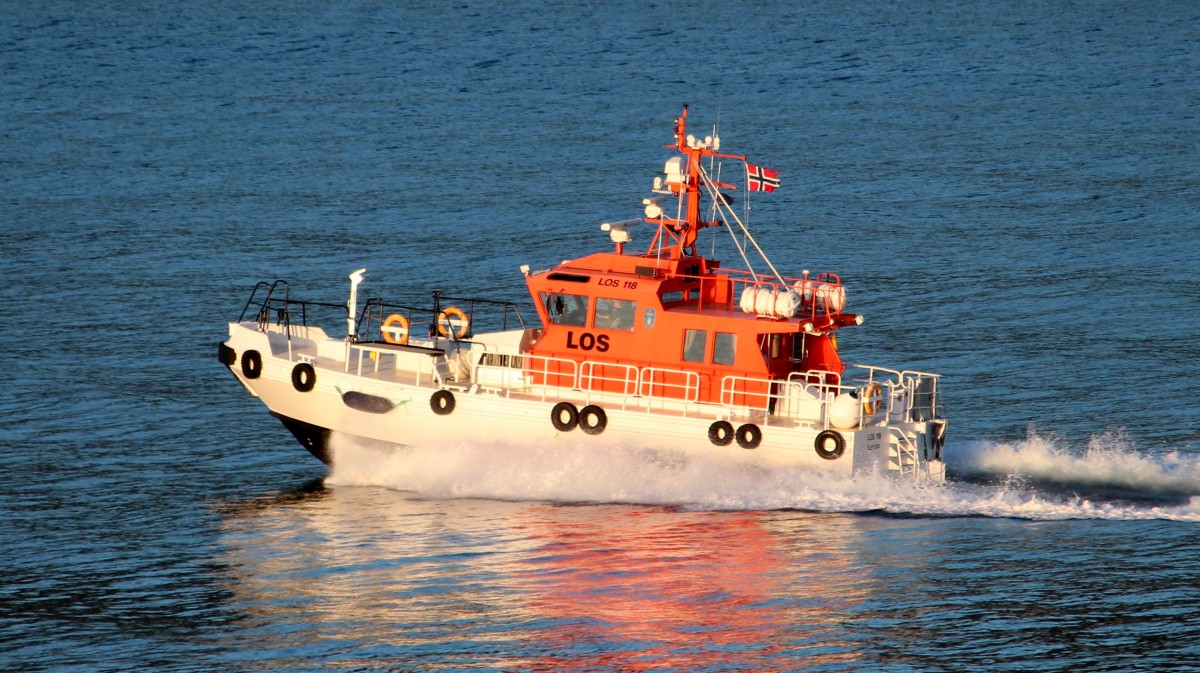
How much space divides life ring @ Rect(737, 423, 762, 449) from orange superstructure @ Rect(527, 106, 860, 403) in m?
0.74

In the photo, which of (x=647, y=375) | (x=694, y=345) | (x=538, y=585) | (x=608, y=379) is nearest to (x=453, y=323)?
(x=608, y=379)

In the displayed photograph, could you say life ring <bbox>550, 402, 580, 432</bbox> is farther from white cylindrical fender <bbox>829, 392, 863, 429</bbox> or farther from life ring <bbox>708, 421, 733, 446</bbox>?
white cylindrical fender <bbox>829, 392, 863, 429</bbox>

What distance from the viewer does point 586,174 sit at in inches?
2050

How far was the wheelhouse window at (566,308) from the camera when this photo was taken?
1070 inches

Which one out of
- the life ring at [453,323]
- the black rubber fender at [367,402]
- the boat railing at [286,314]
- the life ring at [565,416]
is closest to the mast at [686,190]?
the life ring at [565,416]

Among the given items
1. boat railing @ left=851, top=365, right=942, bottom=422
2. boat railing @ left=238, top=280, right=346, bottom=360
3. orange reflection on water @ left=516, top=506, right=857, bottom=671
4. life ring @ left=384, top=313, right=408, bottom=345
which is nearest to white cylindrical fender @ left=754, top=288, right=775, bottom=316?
boat railing @ left=851, top=365, right=942, bottom=422

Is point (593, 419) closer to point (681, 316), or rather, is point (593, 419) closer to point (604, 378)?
point (604, 378)

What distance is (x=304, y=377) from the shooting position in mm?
27359

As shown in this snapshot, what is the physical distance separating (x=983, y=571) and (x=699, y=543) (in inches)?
153

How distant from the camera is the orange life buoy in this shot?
1090 inches

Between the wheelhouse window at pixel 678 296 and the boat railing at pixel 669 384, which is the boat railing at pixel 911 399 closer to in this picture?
the boat railing at pixel 669 384

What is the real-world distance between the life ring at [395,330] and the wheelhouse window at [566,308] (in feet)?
7.59

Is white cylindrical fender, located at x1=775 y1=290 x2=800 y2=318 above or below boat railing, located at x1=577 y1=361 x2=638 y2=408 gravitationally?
above

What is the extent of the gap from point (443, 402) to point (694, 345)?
3.94m
